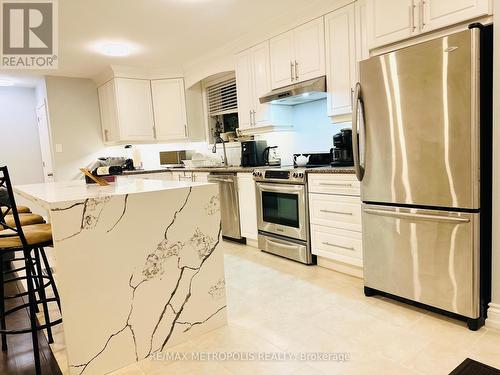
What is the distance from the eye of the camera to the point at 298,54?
3.48 meters

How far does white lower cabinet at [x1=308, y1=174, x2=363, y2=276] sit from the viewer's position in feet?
9.11

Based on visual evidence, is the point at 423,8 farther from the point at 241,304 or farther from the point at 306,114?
the point at 241,304

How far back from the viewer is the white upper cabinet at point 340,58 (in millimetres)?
3006

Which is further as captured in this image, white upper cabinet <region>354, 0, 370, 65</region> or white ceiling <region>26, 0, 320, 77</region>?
white ceiling <region>26, 0, 320, 77</region>

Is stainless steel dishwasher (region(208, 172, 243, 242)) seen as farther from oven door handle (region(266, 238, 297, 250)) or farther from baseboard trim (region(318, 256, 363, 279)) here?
baseboard trim (region(318, 256, 363, 279))

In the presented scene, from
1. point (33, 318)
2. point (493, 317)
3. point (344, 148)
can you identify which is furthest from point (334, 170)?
point (33, 318)

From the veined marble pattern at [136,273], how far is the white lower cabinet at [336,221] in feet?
3.88

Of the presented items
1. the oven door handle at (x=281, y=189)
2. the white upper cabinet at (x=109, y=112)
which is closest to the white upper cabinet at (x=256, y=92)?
the oven door handle at (x=281, y=189)

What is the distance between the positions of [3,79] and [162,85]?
7.78 feet

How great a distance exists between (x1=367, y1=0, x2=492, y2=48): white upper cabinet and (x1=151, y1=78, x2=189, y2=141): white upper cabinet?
3641mm

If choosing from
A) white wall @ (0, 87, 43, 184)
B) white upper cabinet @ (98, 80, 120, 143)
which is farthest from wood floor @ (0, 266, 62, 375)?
white wall @ (0, 87, 43, 184)

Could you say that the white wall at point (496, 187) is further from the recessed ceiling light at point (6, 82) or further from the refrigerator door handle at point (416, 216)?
the recessed ceiling light at point (6, 82)

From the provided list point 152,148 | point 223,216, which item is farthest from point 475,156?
point 152,148

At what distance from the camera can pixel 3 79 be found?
17.2ft
